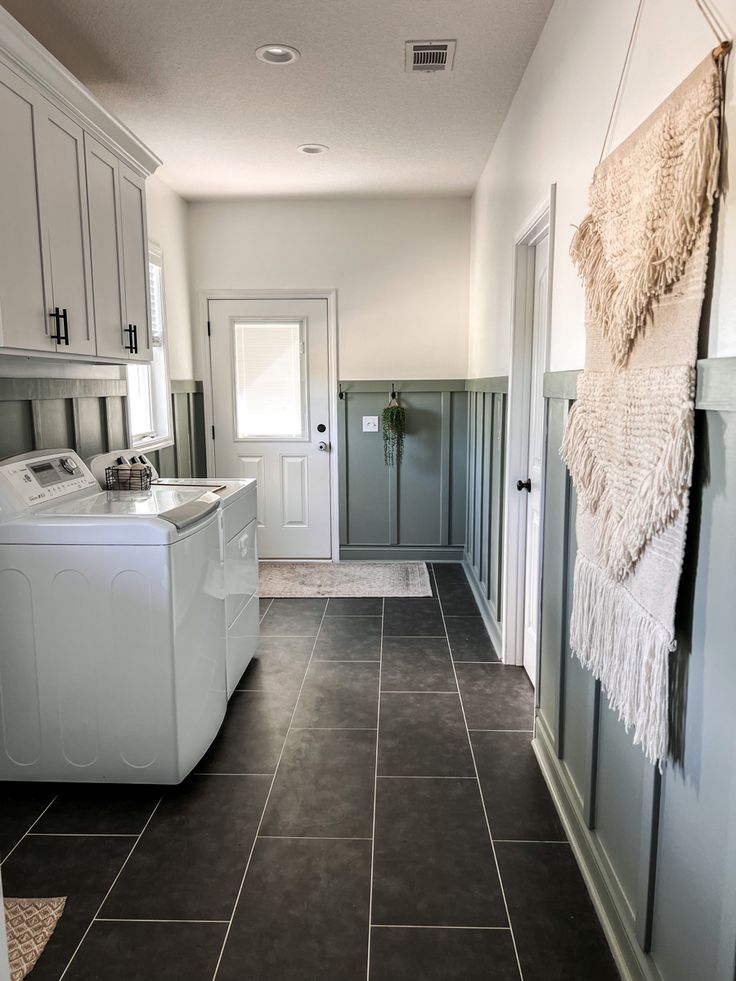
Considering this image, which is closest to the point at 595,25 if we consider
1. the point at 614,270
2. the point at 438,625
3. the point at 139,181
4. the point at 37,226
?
the point at 614,270

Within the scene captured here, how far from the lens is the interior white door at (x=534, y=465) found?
116 inches

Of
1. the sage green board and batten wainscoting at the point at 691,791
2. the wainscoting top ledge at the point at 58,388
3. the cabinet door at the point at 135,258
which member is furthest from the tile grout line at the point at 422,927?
the cabinet door at the point at 135,258

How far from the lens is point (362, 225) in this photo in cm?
479

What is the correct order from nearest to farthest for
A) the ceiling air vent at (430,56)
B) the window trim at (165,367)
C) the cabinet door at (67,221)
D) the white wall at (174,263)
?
the cabinet door at (67,221) < the ceiling air vent at (430,56) < the window trim at (165,367) < the white wall at (174,263)

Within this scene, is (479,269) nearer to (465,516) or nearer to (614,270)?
(465,516)

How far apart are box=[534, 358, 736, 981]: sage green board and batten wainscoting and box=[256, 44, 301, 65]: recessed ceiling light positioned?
7.24 feet

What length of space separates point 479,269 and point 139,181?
7.26 feet

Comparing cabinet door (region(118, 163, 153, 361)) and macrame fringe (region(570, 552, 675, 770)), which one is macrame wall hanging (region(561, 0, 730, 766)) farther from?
cabinet door (region(118, 163, 153, 361))

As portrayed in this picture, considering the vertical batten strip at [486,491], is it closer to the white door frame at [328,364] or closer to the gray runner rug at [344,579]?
the gray runner rug at [344,579]

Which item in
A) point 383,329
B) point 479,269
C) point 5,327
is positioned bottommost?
point 5,327

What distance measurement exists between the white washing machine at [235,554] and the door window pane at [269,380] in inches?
72.4

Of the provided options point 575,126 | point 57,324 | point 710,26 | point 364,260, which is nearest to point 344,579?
point 364,260

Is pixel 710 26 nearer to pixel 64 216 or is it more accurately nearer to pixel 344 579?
pixel 64 216

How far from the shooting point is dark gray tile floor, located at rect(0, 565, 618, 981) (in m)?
1.60
